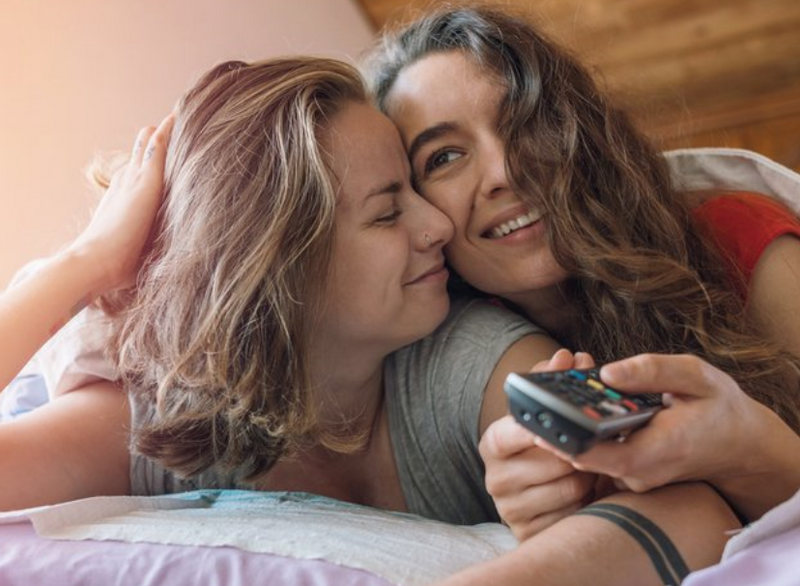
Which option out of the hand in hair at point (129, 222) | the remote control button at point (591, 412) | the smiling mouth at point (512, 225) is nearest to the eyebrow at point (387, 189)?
the smiling mouth at point (512, 225)

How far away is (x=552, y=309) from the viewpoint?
1119mm

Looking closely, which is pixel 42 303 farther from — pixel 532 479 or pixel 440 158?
pixel 532 479

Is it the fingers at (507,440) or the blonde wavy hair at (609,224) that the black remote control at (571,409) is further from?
the blonde wavy hair at (609,224)

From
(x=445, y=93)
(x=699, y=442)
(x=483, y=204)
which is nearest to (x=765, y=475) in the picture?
(x=699, y=442)

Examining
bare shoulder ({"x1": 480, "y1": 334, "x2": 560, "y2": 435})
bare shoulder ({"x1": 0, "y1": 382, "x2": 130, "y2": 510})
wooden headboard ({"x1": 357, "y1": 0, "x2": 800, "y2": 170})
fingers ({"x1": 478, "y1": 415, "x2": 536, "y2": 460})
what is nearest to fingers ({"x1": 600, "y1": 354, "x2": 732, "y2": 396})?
fingers ({"x1": 478, "y1": 415, "x2": 536, "y2": 460})

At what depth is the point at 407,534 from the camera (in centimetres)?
76

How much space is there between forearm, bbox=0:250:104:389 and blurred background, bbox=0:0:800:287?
21.3 inches

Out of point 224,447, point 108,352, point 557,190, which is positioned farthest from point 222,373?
point 557,190

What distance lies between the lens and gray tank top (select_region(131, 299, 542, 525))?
3.12 ft

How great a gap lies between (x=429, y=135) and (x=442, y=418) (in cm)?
32

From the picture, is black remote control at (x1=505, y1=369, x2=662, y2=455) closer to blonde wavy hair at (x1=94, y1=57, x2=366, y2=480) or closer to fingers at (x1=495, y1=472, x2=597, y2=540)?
fingers at (x1=495, y1=472, x2=597, y2=540)

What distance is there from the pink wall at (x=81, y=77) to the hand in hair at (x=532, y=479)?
853 mm

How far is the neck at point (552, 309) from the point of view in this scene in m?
1.10

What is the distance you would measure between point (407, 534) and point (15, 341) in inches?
18.9
